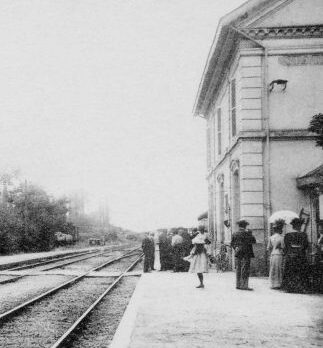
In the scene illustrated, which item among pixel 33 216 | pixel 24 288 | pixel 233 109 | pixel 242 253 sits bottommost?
pixel 24 288

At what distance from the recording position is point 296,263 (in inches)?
435

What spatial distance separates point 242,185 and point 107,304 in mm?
6233

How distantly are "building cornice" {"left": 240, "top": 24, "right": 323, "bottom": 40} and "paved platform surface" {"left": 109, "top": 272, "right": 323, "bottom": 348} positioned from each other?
808 cm

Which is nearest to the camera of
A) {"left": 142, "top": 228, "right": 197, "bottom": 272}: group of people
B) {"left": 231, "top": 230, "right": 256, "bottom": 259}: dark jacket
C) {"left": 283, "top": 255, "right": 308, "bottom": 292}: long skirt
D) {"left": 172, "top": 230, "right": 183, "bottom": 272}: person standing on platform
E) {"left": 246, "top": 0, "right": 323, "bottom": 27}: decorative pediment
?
{"left": 283, "top": 255, "right": 308, "bottom": 292}: long skirt

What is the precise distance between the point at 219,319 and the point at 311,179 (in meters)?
7.82

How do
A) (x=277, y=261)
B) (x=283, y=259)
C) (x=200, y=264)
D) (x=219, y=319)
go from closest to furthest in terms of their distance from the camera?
(x=219, y=319), (x=283, y=259), (x=277, y=261), (x=200, y=264)

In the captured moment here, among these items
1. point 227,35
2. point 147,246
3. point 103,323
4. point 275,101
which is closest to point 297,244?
point 103,323

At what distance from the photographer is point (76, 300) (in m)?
11.8

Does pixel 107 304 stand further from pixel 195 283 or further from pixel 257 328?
pixel 257 328

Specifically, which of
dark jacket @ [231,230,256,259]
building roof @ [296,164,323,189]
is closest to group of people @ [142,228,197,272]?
building roof @ [296,164,323,189]

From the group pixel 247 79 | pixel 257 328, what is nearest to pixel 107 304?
pixel 257 328

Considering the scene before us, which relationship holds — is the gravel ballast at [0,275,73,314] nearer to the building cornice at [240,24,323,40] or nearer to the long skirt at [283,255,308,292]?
the long skirt at [283,255,308,292]

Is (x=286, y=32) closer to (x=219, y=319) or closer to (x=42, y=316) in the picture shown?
(x=219, y=319)

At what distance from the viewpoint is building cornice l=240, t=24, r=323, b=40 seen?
15875 mm
